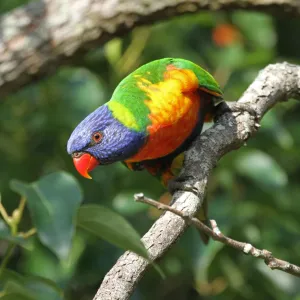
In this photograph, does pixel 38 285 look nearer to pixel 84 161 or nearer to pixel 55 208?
pixel 55 208

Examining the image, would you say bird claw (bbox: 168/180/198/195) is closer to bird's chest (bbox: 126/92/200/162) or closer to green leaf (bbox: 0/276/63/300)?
bird's chest (bbox: 126/92/200/162)

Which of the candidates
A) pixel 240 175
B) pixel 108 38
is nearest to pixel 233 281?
pixel 240 175

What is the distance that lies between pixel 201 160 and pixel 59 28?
1.27m

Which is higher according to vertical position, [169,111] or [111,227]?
[111,227]

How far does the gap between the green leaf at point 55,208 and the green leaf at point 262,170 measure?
137 cm

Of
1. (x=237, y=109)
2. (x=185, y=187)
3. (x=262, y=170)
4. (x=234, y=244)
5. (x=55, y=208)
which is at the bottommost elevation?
(x=262, y=170)

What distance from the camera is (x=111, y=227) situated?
1400 millimetres

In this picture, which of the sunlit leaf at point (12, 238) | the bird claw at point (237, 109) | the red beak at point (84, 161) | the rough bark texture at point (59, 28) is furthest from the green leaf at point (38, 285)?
the rough bark texture at point (59, 28)

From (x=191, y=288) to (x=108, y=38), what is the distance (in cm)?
141

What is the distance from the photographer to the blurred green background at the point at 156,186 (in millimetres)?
2959

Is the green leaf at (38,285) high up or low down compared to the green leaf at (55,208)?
down

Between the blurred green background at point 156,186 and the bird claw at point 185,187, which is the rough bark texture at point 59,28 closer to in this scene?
the blurred green background at point 156,186

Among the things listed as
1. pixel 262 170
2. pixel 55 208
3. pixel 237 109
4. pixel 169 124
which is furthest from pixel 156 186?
pixel 55 208

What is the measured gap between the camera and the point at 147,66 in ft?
8.25
